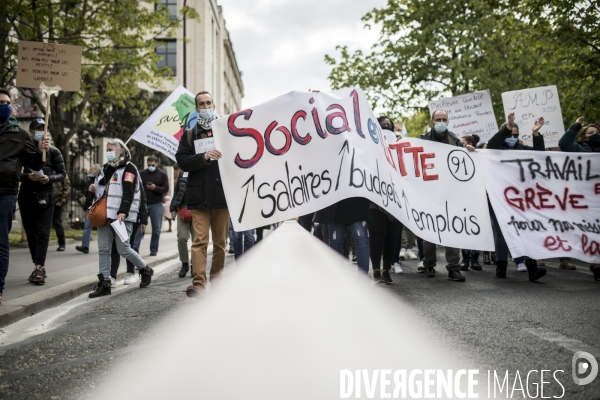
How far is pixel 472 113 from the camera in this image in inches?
548

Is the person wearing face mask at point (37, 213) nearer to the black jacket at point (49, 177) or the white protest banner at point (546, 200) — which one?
the black jacket at point (49, 177)

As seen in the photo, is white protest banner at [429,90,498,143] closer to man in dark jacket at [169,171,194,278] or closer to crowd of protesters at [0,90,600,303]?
crowd of protesters at [0,90,600,303]

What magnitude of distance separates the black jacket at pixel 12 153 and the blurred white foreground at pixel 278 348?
2.13 metres

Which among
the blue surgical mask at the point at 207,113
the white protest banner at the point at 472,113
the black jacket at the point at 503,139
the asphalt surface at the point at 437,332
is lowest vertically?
the asphalt surface at the point at 437,332

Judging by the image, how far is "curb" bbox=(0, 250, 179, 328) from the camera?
5621 mm

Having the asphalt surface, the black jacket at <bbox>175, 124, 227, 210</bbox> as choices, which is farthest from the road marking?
the black jacket at <bbox>175, 124, 227, 210</bbox>

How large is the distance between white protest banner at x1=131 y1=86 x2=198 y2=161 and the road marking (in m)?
7.71

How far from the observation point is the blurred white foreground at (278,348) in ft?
10.4

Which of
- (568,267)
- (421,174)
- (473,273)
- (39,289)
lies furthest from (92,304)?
(568,267)

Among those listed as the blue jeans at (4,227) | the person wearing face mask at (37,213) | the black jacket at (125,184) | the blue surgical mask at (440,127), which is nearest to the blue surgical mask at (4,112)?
the blue jeans at (4,227)

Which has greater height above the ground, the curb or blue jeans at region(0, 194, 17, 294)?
blue jeans at region(0, 194, 17, 294)

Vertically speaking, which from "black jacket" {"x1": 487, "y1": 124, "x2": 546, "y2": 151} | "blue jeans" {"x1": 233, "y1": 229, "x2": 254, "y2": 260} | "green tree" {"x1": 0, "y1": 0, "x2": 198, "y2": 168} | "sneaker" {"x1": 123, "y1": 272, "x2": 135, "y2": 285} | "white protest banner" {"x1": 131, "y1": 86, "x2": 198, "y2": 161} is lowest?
"sneaker" {"x1": 123, "y1": 272, "x2": 135, "y2": 285}

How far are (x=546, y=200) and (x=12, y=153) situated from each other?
6.12 meters

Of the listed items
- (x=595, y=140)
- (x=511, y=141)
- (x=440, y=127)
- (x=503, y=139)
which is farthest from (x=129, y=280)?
(x=595, y=140)
